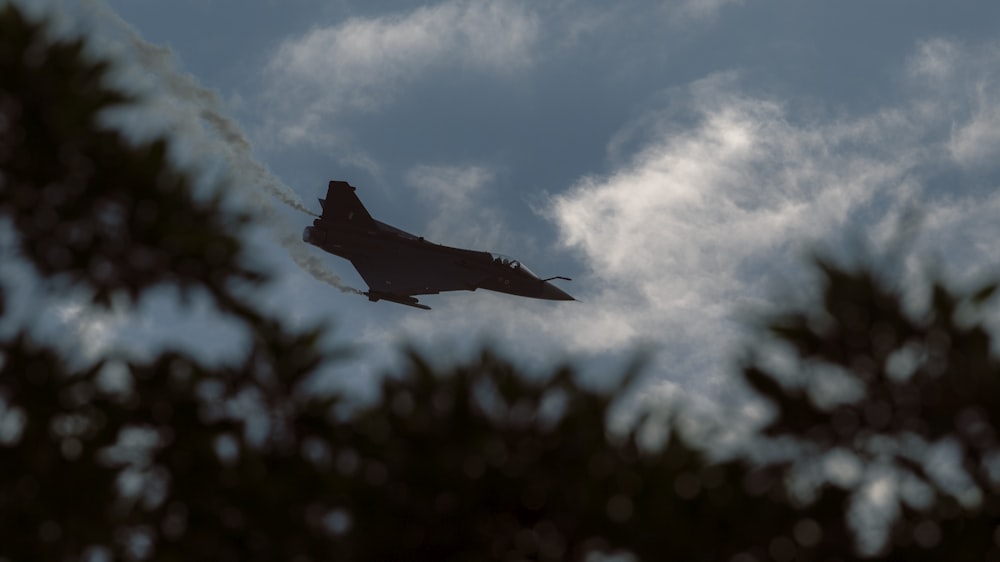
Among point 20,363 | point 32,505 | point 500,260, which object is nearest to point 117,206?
point 20,363

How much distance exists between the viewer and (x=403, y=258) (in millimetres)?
80750

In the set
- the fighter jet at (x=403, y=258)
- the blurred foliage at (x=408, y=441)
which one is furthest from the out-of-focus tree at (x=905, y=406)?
the fighter jet at (x=403, y=258)

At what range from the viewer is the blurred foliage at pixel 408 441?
47.1ft

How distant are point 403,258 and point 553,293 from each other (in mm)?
12096

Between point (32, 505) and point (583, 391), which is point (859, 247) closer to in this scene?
point (583, 391)

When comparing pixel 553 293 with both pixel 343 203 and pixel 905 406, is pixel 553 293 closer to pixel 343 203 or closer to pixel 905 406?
pixel 343 203

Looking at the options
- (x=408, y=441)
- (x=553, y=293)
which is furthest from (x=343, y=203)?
(x=408, y=441)

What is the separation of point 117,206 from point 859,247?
11.0 meters

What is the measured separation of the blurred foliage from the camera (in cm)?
1434

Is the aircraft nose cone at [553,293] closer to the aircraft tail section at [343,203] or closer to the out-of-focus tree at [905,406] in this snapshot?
the aircraft tail section at [343,203]

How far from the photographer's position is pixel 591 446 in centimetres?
1458

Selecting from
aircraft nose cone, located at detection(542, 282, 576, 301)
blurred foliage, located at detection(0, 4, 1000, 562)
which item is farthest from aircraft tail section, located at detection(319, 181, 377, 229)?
blurred foliage, located at detection(0, 4, 1000, 562)

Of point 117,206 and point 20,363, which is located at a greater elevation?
point 117,206

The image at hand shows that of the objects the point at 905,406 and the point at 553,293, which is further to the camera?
the point at 553,293
